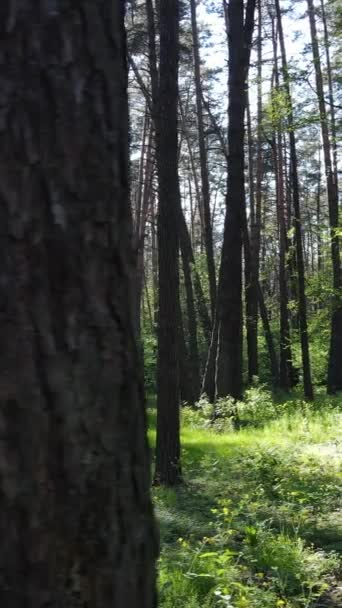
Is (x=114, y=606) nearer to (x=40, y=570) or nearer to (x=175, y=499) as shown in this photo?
(x=40, y=570)

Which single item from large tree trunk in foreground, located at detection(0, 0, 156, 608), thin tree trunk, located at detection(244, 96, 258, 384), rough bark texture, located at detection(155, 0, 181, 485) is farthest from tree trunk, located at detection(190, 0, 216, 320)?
large tree trunk in foreground, located at detection(0, 0, 156, 608)

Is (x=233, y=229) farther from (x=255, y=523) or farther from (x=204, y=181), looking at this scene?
(x=204, y=181)

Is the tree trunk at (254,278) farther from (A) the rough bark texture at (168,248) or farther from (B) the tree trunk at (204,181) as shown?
(A) the rough bark texture at (168,248)

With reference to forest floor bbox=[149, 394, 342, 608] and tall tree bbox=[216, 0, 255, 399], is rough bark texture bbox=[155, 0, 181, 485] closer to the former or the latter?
forest floor bbox=[149, 394, 342, 608]

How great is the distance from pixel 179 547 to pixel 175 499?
A: 6.16ft

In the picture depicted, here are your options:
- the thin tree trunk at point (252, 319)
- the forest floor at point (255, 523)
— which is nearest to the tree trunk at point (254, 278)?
the thin tree trunk at point (252, 319)

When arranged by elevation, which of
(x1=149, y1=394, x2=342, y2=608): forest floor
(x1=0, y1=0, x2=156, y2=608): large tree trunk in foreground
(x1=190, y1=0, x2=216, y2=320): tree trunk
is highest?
(x1=190, y1=0, x2=216, y2=320): tree trunk

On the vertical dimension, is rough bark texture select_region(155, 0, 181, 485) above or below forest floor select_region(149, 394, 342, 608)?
above

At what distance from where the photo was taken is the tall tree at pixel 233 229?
1376 centimetres

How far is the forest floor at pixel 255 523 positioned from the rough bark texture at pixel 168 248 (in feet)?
1.71

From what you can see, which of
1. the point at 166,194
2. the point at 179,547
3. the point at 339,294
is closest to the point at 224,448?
the point at 166,194

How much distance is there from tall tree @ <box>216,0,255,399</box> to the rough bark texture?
5.70 meters

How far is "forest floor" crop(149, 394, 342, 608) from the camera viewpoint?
166 inches

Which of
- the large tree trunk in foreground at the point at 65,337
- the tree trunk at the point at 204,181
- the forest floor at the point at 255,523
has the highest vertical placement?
the tree trunk at the point at 204,181
